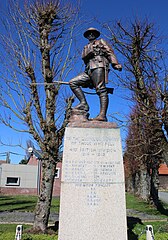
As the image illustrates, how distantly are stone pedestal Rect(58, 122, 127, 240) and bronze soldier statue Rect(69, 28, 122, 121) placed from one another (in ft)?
2.07

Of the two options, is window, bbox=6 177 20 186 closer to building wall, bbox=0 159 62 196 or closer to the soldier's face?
building wall, bbox=0 159 62 196

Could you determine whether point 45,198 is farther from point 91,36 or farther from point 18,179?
point 18,179

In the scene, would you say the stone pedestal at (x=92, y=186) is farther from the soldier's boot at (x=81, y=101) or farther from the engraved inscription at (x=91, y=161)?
the soldier's boot at (x=81, y=101)

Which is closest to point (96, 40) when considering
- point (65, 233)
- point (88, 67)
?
point (88, 67)

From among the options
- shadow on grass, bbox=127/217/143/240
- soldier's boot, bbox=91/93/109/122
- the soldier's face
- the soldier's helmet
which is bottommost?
shadow on grass, bbox=127/217/143/240

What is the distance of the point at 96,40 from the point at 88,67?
2.20 feet

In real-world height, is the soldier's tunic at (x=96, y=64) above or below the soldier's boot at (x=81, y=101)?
above

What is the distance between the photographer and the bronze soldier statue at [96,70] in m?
Result: 6.00

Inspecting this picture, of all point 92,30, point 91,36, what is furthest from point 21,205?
point 92,30

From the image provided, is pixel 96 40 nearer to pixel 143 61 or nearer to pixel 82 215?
pixel 82 215

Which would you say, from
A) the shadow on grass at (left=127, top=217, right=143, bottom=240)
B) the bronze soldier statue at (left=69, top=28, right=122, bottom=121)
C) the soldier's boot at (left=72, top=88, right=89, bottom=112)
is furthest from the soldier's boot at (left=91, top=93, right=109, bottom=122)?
the shadow on grass at (left=127, top=217, right=143, bottom=240)

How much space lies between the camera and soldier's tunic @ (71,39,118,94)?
6004mm

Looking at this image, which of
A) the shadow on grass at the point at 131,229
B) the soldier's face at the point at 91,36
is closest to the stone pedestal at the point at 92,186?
the shadow on grass at the point at 131,229

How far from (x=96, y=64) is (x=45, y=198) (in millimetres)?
5193
